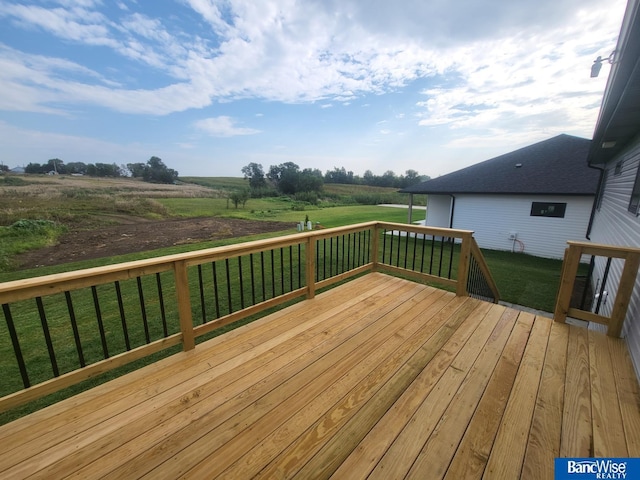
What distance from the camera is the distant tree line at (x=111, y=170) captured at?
1460 inches

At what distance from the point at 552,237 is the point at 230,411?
11766mm

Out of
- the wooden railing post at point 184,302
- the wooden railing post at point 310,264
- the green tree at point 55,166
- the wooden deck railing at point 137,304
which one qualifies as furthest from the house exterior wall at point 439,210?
the green tree at point 55,166

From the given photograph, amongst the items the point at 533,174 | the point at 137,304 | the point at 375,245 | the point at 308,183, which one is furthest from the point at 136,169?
the point at 533,174

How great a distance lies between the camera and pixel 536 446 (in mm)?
1408

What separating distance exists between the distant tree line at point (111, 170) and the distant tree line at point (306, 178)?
14198 millimetres

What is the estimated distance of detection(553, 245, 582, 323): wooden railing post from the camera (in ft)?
8.41

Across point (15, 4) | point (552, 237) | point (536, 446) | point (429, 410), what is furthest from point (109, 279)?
point (552, 237)

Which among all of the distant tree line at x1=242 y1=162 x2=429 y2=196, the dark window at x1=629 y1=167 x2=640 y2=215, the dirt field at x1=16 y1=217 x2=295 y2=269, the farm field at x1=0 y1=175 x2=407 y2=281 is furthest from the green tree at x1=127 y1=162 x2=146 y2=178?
the dark window at x1=629 y1=167 x2=640 y2=215

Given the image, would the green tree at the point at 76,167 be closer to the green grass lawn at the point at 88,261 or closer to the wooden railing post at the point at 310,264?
the green grass lawn at the point at 88,261

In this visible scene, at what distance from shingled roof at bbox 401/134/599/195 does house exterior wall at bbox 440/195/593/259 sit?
0.33 meters

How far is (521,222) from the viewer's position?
977 centimetres

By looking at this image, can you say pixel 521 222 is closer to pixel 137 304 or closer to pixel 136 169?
pixel 137 304

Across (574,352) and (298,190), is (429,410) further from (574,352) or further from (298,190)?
(298,190)

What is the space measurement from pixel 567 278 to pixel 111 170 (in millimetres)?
56540
